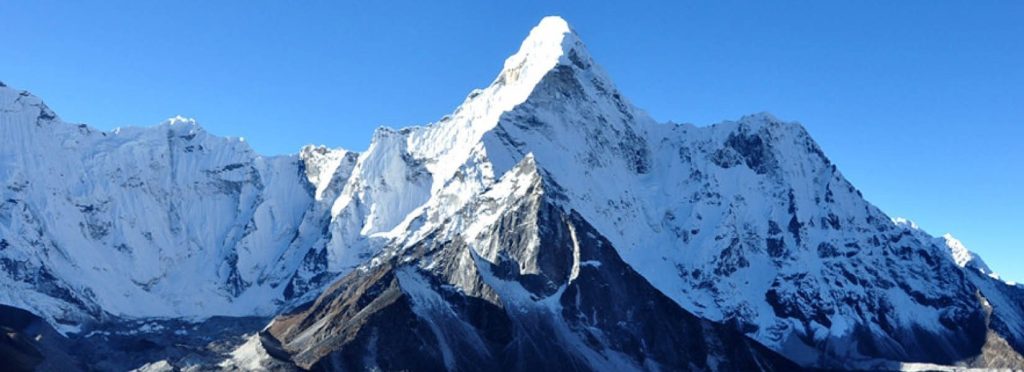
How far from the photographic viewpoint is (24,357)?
7667 inches

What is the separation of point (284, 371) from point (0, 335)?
4367 centimetres

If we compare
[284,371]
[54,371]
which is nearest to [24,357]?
[54,371]

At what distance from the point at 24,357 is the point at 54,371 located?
4908 mm

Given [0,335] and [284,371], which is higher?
[0,335]

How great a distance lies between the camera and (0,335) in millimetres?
199625

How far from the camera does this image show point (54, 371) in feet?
646

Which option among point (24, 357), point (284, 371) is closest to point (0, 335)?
point (24, 357)

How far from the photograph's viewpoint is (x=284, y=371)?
7869 inches

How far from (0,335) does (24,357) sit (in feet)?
25.7

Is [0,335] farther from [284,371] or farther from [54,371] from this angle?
[284,371]

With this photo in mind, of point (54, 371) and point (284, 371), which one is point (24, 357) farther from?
point (284, 371)

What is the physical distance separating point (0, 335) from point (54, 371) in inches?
428

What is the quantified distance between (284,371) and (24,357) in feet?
126
